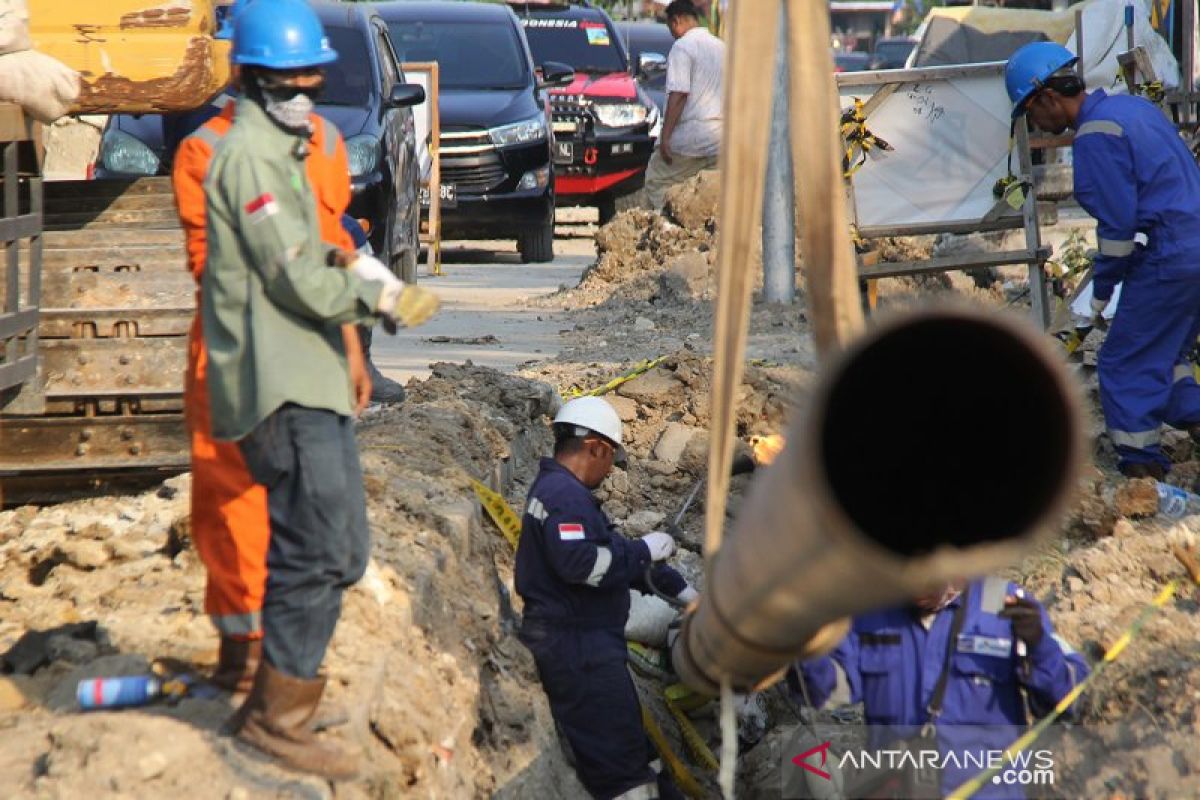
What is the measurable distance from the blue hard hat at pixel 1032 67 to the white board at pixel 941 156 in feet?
6.72

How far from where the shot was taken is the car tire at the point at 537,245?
17.8 metres

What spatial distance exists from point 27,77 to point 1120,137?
485cm

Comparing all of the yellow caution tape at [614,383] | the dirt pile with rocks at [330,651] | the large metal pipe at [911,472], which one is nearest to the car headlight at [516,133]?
the yellow caution tape at [614,383]

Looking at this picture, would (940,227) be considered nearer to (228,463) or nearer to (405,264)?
(405,264)

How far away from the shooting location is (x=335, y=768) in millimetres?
4352

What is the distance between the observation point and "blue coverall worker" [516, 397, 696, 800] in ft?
20.0

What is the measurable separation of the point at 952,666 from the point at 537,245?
13.8 m

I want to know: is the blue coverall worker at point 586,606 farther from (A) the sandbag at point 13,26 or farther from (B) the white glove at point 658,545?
(A) the sandbag at point 13,26

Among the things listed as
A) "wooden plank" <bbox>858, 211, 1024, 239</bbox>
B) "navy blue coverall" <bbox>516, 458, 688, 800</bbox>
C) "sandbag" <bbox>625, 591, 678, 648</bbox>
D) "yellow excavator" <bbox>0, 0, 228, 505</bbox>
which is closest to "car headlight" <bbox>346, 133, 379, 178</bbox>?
"wooden plank" <bbox>858, 211, 1024, 239</bbox>

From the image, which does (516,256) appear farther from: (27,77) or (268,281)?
(268,281)

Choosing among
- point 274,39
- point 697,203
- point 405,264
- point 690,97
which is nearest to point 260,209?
point 274,39

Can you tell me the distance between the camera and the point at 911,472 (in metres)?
2.61

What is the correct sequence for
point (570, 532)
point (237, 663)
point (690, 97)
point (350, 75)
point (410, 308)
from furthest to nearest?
point (690, 97), point (350, 75), point (570, 532), point (237, 663), point (410, 308)

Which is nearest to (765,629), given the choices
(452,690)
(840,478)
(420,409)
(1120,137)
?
(840,478)
